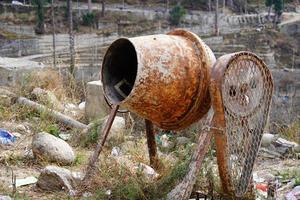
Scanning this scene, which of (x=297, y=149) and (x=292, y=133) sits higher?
(x=297, y=149)

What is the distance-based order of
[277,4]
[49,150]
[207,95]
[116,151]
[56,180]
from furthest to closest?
[277,4], [116,151], [49,150], [56,180], [207,95]

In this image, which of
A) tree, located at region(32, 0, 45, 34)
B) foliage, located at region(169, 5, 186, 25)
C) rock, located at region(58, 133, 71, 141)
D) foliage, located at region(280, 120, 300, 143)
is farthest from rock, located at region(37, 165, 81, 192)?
foliage, located at region(169, 5, 186, 25)

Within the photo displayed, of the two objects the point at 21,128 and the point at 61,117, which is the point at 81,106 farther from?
the point at 21,128

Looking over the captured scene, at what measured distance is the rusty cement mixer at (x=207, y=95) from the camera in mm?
2920

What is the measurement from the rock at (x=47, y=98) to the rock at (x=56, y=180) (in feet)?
9.15

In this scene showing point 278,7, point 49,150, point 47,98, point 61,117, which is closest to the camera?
point 49,150

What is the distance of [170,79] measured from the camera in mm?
3055

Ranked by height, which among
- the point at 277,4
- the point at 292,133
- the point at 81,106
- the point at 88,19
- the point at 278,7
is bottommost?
the point at 292,133

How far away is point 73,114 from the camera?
6.39 metres

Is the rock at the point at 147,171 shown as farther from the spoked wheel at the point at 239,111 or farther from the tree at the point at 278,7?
the tree at the point at 278,7

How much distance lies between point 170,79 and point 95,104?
313 centimetres

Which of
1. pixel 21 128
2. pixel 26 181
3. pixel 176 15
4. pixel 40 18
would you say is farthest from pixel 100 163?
pixel 176 15

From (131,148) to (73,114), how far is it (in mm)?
2160

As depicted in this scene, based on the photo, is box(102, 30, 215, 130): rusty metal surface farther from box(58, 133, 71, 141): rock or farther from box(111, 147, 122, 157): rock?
box(58, 133, 71, 141): rock
